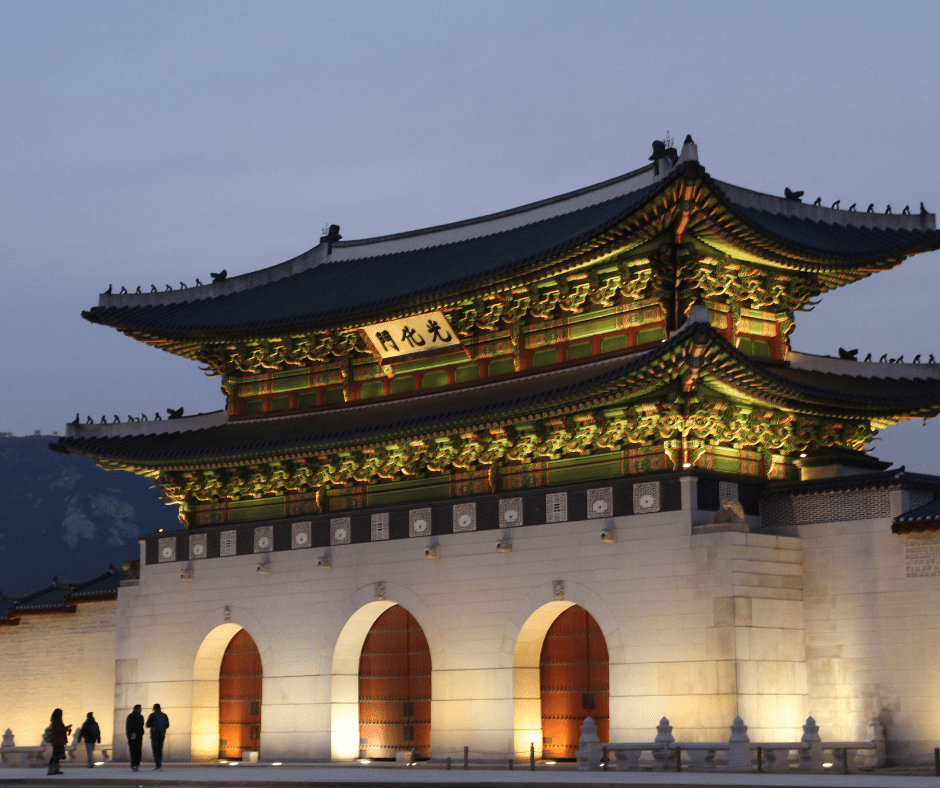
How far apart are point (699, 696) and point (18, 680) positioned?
73.2 ft

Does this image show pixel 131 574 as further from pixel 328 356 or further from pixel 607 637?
pixel 607 637

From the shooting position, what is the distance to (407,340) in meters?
33.3

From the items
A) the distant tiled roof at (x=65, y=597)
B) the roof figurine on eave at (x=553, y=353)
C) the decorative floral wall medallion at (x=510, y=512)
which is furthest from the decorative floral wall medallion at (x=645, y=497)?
the distant tiled roof at (x=65, y=597)

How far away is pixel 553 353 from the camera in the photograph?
102 ft

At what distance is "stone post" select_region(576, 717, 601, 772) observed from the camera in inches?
1017

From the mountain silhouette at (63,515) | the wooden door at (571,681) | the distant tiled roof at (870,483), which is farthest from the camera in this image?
the mountain silhouette at (63,515)

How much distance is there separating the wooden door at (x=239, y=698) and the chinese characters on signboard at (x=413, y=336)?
7843mm

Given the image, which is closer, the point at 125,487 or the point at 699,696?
the point at 699,696

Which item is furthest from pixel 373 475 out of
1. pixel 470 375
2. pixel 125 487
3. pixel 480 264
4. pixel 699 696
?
pixel 125 487

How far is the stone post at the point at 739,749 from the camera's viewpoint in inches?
953

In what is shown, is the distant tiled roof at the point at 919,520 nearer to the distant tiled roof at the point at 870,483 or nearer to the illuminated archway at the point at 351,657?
the distant tiled roof at the point at 870,483

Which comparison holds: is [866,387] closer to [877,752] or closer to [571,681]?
[877,752]

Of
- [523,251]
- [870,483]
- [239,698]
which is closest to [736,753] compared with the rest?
[870,483]

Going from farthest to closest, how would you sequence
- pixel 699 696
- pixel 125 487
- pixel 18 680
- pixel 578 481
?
pixel 125 487 < pixel 18 680 < pixel 578 481 < pixel 699 696
